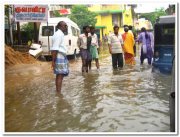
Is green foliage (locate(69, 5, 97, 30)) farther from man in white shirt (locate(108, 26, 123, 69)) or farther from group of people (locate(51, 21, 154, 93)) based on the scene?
man in white shirt (locate(108, 26, 123, 69))

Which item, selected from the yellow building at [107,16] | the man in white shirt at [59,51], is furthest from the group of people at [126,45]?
the yellow building at [107,16]

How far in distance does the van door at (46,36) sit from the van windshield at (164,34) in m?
7.74

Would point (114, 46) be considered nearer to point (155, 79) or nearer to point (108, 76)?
point (108, 76)

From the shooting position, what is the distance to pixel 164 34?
32.1 ft

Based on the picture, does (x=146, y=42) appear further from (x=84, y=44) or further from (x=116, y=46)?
(x=84, y=44)

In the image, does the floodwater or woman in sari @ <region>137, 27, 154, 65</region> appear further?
woman in sari @ <region>137, 27, 154, 65</region>

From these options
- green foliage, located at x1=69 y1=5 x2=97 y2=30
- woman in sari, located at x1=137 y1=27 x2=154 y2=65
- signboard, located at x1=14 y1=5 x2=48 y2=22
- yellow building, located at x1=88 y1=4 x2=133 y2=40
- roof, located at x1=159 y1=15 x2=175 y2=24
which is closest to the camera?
roof, located at x1=159 y1=15 x2=175 y2=24

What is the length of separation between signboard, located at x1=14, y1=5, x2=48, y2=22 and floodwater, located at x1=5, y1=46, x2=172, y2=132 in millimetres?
4206

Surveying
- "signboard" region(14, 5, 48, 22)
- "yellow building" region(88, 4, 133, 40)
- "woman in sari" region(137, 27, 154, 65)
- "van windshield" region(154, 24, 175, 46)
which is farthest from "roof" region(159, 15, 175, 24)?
"yellow building" region(88, 4, 133, 40)

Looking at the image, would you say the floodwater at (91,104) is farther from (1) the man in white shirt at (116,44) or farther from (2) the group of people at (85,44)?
(1) the man in white shirt at (116,44)

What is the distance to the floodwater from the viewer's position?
16.9 feet

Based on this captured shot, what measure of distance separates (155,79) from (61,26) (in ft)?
10.2

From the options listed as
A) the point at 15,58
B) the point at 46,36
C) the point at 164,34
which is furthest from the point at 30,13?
the point at 164,34

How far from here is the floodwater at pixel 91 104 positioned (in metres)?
5.14
